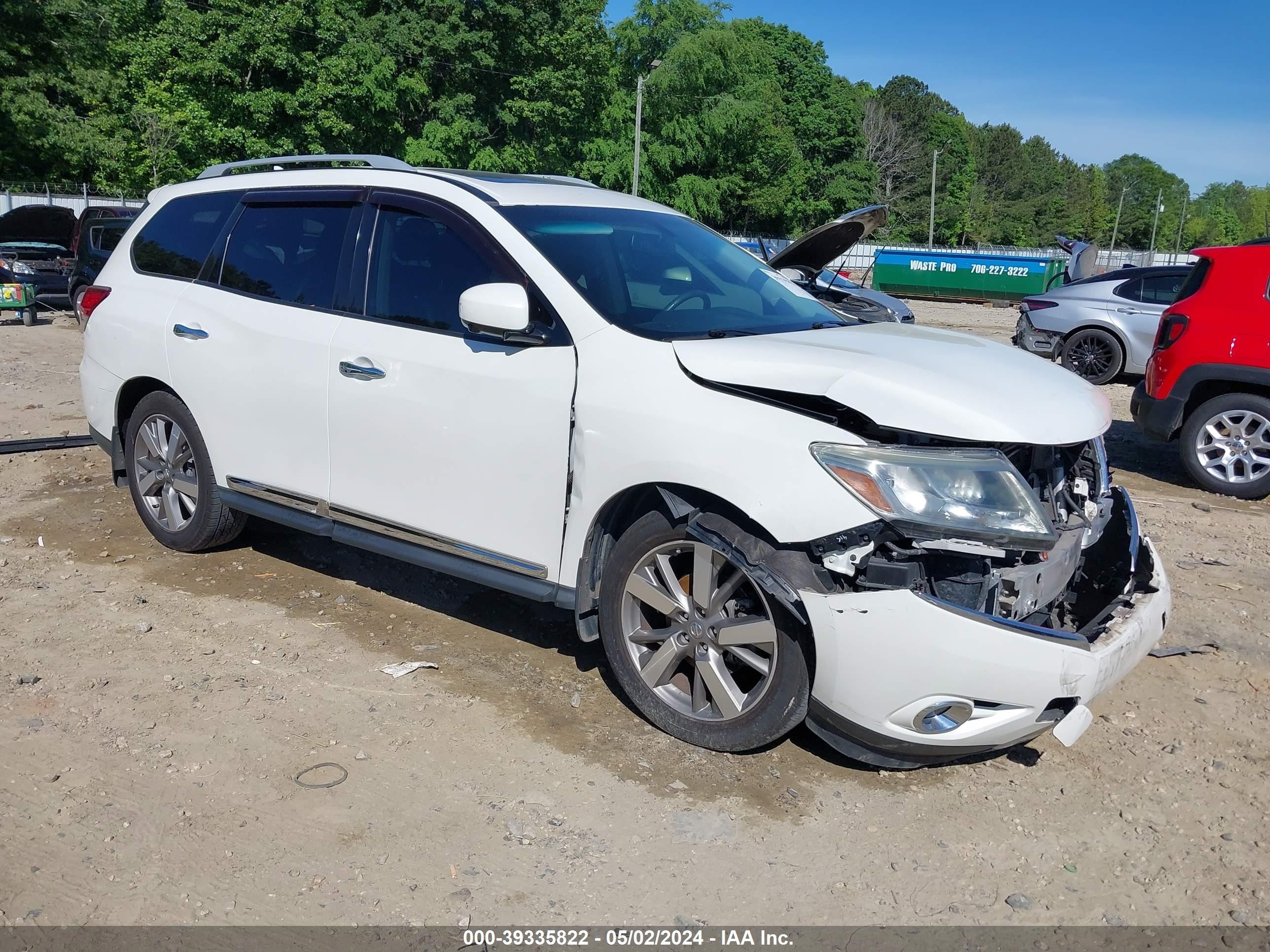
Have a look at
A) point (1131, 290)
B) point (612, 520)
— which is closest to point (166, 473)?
point (612, 520)

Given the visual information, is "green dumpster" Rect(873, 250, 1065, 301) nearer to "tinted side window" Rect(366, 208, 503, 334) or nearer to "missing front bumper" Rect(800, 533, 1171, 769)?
"tinted side window" Rect(366, 208, 503, 334)

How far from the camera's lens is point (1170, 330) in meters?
7.98

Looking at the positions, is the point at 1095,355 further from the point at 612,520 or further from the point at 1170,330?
the point at 612,520

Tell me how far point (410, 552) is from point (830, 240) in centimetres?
462

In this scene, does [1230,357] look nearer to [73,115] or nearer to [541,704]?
[541,704]

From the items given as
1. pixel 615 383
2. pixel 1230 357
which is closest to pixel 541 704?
pixel 615 383

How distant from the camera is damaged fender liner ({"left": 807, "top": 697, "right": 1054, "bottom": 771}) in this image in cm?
335

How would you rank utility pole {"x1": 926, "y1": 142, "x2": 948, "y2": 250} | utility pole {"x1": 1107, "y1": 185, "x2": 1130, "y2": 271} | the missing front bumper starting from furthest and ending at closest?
utility pole {"x1": 1107, "y1": 185, "x2": 1130, "y2": 271}
utility pole {"x1": 926, "y1": 142, "x2": 948, "y2": 250}
the missing front bumper

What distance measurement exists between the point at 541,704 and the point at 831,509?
155cm

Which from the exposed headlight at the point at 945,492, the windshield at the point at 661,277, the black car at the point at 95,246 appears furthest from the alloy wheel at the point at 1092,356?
the black car at the point at 95,246

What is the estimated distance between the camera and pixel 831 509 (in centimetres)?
324

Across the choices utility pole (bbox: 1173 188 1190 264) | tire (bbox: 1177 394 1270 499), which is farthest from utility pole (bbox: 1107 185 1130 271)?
tire (bbox: 1177 394 1270 499)

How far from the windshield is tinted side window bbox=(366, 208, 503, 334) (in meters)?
0.26

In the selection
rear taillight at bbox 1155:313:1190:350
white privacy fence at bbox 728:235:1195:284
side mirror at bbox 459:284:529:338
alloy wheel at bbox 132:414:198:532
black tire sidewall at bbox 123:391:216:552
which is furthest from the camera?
white privacy fence at bbox 728:235:1195:284
